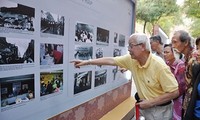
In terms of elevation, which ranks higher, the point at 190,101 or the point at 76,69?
the point at 76,69

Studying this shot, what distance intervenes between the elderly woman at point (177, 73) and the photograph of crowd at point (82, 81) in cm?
124

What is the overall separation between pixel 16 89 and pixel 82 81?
1351 millimetres

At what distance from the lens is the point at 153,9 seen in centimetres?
1411

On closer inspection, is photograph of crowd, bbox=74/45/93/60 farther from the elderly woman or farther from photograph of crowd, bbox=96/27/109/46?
the elderly woman

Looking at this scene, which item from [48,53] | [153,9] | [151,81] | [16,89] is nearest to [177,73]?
[151,81]

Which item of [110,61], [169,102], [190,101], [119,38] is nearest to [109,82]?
[119,38]

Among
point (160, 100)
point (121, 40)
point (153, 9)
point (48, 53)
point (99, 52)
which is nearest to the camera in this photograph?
point (48, 53)

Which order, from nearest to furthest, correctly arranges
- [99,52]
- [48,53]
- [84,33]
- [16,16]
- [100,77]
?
1. [16,16]
2. [48,53]
3. [84,33]
4. [99,52]
5. [100,77]

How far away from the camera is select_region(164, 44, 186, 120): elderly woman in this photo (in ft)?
10.7

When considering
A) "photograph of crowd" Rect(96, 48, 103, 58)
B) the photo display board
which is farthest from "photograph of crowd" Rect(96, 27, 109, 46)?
"photograph of crowd" Rect(96, 48, 103, 58)

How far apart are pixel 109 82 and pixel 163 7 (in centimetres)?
1108

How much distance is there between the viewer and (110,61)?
3314mm

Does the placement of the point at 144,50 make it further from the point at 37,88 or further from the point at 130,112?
the point at 130,112

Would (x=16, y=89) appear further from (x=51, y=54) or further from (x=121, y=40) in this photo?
(x=121, y=40)
